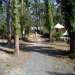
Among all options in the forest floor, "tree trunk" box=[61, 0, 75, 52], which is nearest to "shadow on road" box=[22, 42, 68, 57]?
"tree trunk" box=[61, 0, 75, 52]

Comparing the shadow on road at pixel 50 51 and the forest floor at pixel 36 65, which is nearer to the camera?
the forest floor at pixel 36 65

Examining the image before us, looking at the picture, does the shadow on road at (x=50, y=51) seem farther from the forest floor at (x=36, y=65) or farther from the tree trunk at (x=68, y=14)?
the forest floor at (x=36, y=65)

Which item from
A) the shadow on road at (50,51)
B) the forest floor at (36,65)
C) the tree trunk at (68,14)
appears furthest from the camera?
the shadow on road at (50,51)

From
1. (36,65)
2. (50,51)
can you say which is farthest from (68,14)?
(36,65)

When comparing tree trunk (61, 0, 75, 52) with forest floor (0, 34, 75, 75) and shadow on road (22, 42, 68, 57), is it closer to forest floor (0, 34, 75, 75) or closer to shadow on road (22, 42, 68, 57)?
shadow on road (22, 42, 68, 57)

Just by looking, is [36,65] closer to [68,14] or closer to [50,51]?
[68,14]

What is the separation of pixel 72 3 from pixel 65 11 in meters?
1.59

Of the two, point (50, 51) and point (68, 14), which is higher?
point (68, 14)

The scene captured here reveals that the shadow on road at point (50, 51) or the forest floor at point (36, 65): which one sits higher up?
the forest floor at point (36, 65)

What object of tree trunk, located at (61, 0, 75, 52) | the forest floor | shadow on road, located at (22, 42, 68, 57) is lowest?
shadow on road, located at (22, 42, 68, 57)

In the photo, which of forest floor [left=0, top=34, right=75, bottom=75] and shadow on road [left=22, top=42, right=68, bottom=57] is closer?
forest floor [left=0, top=34, right=75, bottom=75]

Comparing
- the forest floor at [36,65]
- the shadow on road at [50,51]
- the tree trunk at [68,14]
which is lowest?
the shadow on road at [50,51]

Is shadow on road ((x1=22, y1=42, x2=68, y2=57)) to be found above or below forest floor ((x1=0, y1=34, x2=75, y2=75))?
below

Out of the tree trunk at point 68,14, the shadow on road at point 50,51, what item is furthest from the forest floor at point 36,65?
the tree trunk at point 68,14
